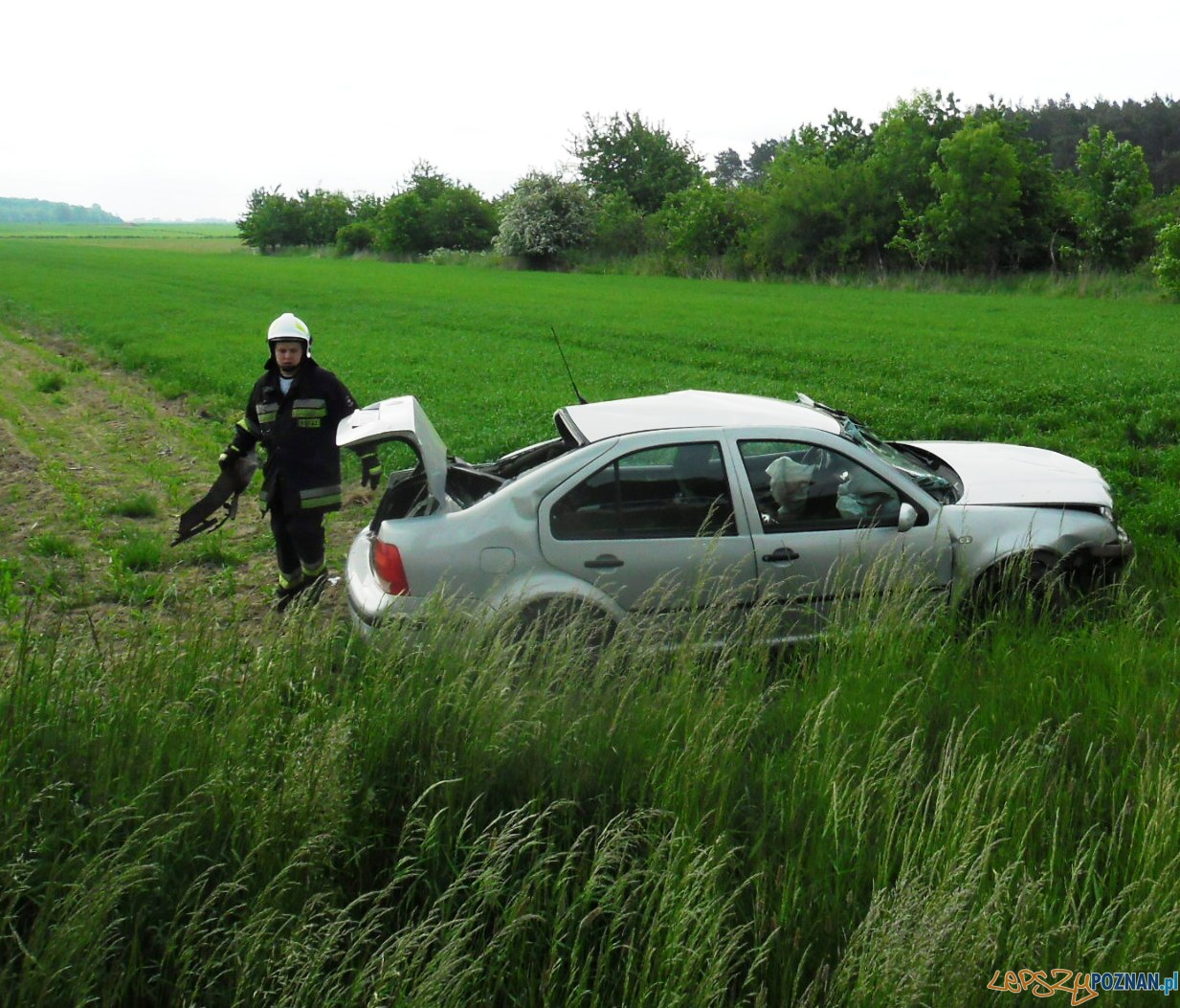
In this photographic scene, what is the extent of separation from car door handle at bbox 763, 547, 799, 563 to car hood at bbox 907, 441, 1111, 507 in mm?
1250

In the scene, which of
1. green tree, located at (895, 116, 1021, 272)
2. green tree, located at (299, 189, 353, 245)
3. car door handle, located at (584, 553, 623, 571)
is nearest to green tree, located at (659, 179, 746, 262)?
green tree, located at (895, 116, 1021, 272)

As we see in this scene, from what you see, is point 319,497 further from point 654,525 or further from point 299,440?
point 654,525

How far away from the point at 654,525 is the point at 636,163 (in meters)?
73.0

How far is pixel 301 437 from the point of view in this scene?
24.3 ft

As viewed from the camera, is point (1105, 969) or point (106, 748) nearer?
point (1105, 969)

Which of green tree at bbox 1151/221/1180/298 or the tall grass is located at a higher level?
green tree at bbox 1151/221/1180/298

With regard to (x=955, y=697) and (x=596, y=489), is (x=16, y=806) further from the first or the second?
(x=955, y=697)

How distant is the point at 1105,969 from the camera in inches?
124

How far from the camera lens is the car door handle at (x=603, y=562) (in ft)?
19.3

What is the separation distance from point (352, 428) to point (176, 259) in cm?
7013

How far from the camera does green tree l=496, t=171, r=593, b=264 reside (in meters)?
62.1

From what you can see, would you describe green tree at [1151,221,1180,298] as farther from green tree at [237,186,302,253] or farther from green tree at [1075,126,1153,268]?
green tree at [237,186,302,253]

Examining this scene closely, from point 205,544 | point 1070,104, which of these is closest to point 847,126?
point 1070,104

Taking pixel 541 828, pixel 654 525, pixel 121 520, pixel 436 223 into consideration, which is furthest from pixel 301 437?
pixel 436 223
